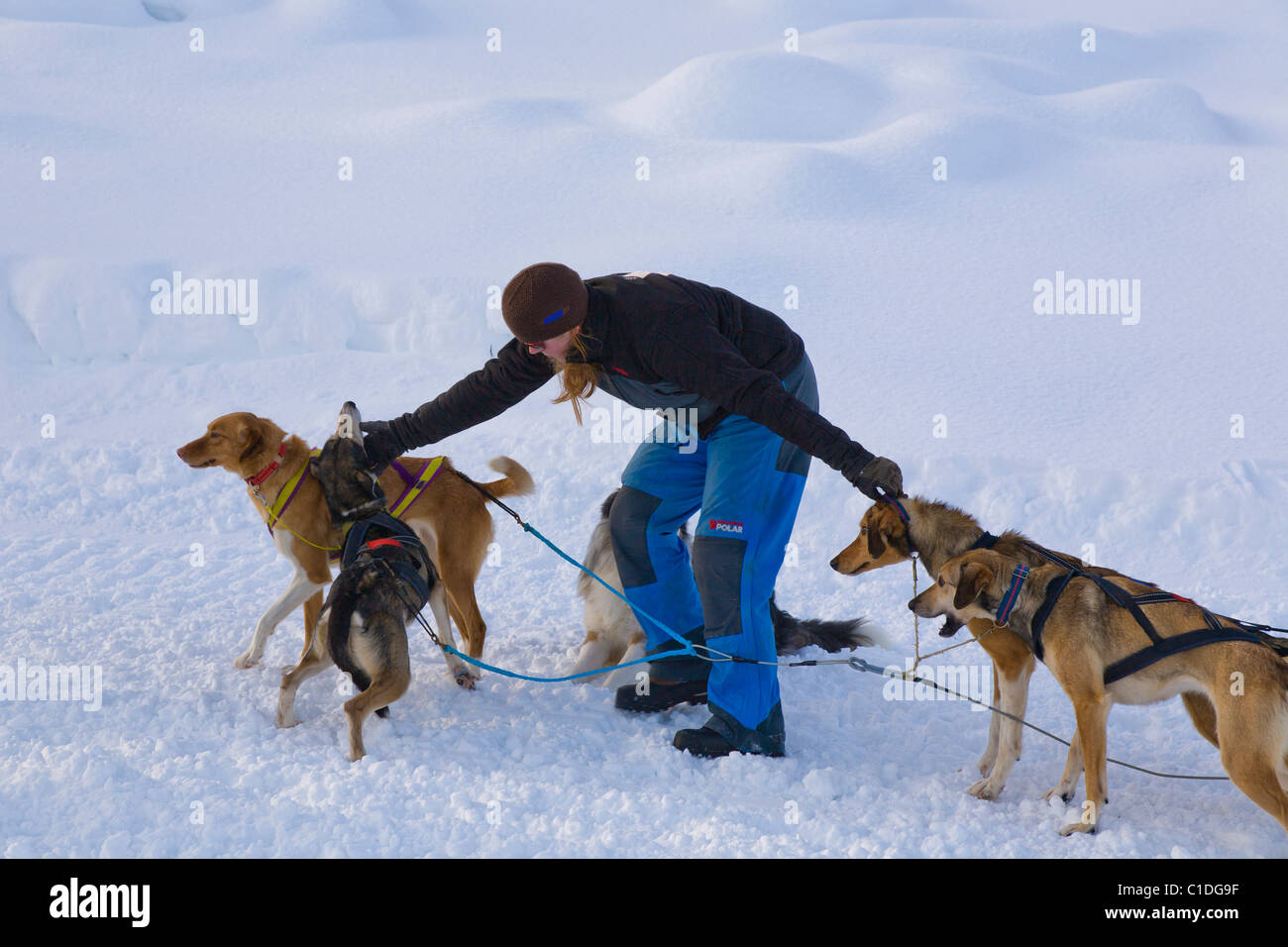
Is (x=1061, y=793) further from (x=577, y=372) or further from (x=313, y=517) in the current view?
(x=313, y=517)

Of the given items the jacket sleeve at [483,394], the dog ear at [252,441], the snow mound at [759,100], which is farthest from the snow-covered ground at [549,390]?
the jacket sleeve at [483,394]

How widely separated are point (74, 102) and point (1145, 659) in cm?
1514

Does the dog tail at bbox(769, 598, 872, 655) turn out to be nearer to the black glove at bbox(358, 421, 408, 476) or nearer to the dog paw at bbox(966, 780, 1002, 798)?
the dog paw at bbox(966, 780, 1002, 798)

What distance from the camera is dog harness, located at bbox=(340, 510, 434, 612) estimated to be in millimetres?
4734

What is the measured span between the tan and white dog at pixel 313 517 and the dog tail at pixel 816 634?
1509mm

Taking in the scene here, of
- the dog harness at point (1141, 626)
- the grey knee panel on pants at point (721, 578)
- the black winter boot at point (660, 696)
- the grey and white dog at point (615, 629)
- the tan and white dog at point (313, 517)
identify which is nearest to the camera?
the dog harness at point (1141, 626)

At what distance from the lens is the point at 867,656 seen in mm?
5648

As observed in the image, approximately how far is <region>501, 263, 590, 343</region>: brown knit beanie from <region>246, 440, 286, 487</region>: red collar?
1.97 meters

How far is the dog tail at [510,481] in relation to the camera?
5578 millimetres

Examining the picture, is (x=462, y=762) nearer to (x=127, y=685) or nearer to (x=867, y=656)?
(x=127, y=685)

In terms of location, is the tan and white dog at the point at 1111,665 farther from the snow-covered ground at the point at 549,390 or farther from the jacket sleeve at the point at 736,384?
the jacket sleeve at the point at 736,384

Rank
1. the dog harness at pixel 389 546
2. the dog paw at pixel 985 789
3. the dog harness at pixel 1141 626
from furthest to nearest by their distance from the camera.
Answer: the dog harness at pixel 389 546
the dog paw at pixel 985 789
the dog harness at pixel 1141 626

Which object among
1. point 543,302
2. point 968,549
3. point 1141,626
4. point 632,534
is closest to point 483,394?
point 543,302

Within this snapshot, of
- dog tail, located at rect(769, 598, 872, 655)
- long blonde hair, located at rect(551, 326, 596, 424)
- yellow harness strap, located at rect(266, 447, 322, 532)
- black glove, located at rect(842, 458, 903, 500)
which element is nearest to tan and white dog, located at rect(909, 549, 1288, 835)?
black glove, located at rect(842, 458, 903, 500)
